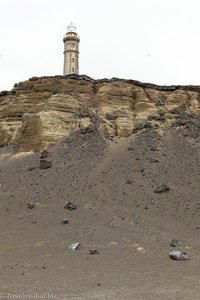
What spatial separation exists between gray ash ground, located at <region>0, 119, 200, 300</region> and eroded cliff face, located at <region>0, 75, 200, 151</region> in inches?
55.3

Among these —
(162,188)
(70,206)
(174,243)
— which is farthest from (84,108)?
(174,243)

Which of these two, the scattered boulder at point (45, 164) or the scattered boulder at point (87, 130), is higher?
the scattered boulder at point (87, 130)

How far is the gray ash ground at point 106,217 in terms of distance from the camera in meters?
14.7

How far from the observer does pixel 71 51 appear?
3140 inches

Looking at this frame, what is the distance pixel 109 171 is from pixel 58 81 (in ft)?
41.0

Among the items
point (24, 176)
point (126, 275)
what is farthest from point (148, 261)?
point (24, 176)

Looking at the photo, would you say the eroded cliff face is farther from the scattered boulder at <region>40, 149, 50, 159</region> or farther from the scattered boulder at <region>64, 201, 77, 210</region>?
the scattered boulder at <region>64, 201, 77, 210</region>

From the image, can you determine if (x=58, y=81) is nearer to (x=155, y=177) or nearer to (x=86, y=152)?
(x=86, y=152)

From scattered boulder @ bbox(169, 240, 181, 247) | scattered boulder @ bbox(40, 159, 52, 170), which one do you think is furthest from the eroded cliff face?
scattered boulder @ bbox(169, 240, 181, 247)

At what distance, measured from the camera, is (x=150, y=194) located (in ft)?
87.7

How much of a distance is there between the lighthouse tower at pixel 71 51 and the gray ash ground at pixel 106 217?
42.5m

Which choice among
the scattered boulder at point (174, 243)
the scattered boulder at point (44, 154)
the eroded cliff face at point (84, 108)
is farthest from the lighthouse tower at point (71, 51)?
the scattered boulder at point (174, 243)

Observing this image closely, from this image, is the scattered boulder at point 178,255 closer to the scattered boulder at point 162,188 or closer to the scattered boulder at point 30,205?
the scattered boulder at point 162,188

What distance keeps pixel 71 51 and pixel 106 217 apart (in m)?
59.4
